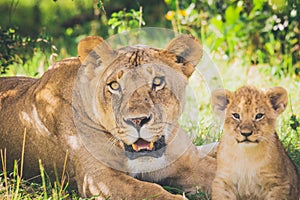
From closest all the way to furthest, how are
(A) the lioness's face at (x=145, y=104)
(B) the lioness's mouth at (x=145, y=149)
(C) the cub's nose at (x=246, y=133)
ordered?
(C) the cub's nose at (x=246, y=133), (A) the lioness's face at (x=145, y=104), (B) the lioness's mouth at (x=145, y=149)

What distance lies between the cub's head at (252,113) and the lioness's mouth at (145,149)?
0.46 metres

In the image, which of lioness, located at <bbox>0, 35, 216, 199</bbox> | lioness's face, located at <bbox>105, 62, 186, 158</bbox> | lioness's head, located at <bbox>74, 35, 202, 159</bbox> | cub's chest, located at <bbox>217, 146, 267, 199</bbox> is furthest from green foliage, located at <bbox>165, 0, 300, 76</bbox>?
cub's chest, located at <bbox>217, 146, 267, 199</bbox>

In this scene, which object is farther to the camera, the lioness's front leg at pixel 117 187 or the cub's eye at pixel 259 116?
the lioness's front leg at pixel 117 187

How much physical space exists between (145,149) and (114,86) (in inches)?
13.9

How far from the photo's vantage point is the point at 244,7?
709cm

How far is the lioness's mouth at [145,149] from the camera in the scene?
3.85m

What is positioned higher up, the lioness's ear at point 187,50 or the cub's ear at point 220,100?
the lioness's ear at point 187,50

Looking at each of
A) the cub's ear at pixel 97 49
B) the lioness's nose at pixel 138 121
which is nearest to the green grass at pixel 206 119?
the lioness's nose at pixel 138 121

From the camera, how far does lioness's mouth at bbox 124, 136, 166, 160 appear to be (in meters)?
3.85

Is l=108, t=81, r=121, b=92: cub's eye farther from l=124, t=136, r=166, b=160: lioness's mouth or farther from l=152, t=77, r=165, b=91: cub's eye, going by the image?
l=124, t=136, r=166, b=160: lioness's mouth

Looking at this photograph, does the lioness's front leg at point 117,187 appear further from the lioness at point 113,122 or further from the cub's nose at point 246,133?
the cub's nose at point 246,133

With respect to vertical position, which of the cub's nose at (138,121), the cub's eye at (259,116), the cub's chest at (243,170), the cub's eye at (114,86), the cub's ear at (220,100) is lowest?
the cub's chest at (243,170)

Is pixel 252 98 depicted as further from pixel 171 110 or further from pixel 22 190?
pixel 22 190

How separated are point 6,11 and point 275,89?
6.03 metres
